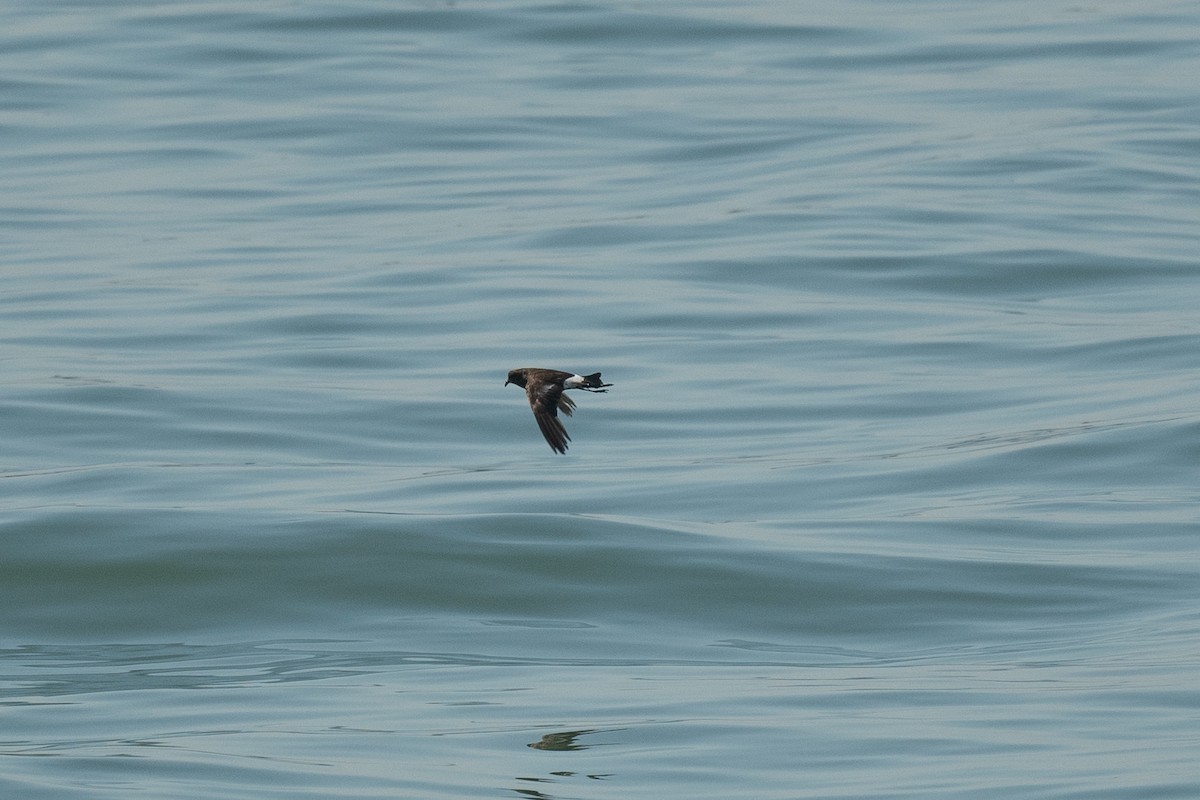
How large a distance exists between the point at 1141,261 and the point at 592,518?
10.3m

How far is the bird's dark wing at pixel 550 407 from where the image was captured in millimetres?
9344

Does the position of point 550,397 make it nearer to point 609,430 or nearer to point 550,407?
point 550,407

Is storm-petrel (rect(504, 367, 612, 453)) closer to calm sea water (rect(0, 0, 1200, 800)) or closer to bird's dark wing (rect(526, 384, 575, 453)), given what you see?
bird's dark wing (rect(526, 384, 575, 453))

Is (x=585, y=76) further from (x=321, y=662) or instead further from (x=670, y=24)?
(x=321, y=662)

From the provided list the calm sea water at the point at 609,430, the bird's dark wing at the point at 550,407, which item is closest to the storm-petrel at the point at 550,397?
the bird's dark wing at the point at 550,407

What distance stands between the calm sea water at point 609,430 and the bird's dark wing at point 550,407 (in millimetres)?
1325

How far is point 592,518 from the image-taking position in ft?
45.9

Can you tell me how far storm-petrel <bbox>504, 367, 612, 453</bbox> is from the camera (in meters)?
9.33

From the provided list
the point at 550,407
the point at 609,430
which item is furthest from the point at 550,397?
the point at 609,430

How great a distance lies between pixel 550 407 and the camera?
948cm

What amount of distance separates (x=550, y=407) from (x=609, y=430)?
8157 millimetres

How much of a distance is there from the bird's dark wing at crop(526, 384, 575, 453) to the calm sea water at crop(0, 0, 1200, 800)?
1.32 m

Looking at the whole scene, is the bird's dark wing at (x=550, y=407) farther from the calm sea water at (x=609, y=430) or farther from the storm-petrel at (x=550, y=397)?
the calm sea water at (x=609, y=430)

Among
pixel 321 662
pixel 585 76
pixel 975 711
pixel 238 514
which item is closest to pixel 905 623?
pixel 975 711
